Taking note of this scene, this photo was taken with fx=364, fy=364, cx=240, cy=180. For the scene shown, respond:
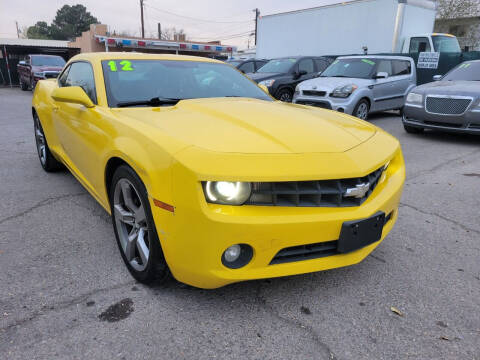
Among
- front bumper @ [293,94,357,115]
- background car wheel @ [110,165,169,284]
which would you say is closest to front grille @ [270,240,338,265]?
background car wheel @ [110,165,169,284]

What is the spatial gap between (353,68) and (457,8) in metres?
28.3

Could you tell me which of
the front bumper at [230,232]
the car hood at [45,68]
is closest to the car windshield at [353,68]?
the front bumper at [230,232]

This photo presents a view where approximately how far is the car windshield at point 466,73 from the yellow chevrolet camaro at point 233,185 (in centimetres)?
569

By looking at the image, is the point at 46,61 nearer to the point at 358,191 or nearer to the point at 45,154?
the point at 45,154

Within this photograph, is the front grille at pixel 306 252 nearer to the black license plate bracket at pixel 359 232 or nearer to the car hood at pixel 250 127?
the black license plate bracket at pixel 359 232

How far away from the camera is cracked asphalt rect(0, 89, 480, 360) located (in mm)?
1773

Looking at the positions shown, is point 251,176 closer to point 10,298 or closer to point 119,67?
point 10,298

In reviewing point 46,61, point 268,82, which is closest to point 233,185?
point 268,82

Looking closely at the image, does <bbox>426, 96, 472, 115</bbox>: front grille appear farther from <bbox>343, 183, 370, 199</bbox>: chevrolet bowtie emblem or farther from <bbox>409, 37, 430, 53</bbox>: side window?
<bbox>409, 37, 430, 53</bbox>: side window

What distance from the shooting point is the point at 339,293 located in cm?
221

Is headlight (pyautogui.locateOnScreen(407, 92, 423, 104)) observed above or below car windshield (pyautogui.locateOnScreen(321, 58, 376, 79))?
below

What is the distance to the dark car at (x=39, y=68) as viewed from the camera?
51.3 ft

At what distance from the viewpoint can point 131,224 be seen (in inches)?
91.7

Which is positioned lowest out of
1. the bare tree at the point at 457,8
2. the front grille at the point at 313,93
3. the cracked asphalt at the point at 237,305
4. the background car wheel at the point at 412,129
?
the cracked asphalt at the point at 237,305
